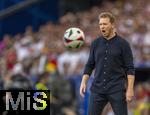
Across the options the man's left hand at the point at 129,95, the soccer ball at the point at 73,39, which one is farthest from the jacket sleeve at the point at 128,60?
the soccer ball at the point at 73,39

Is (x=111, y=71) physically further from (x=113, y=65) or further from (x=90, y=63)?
(x=90, y=63)

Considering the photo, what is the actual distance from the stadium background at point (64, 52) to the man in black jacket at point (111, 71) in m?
4.68

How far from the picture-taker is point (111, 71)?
1112cm

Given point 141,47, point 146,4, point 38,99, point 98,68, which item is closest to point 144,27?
point 141,47

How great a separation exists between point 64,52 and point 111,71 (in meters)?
9.36

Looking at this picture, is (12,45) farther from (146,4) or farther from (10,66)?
(146,4)

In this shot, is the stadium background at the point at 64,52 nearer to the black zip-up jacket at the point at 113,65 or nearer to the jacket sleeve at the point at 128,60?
the black zip-up jacket at the point at 113,65

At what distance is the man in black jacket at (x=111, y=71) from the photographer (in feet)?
36.1

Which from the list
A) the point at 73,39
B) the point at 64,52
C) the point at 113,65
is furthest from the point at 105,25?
the point at 64,52

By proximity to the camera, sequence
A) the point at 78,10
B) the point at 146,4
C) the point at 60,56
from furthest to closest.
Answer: the point at 78,10 → the point at 146,4 → the point at 60,56

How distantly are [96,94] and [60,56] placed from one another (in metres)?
9.17

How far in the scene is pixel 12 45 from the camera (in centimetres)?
2261

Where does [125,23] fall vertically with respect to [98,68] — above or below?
above

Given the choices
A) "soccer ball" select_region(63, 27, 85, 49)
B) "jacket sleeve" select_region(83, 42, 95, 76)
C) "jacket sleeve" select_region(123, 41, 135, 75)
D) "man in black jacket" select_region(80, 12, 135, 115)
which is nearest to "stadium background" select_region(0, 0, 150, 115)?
"soccer ball" select_region(63, 27, 85, 49)
